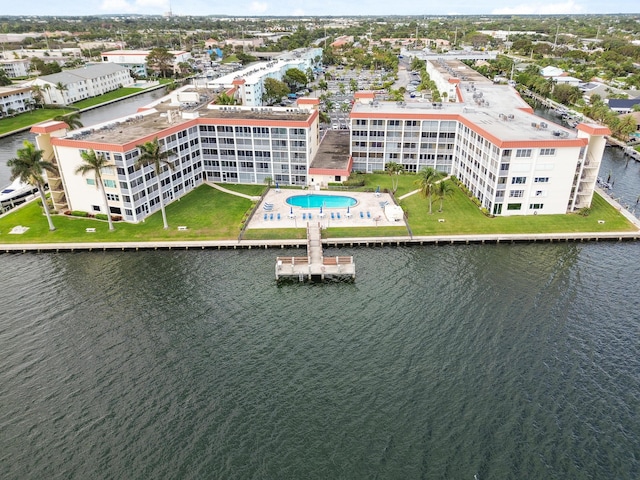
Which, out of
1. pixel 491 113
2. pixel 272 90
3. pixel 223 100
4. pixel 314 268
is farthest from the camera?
pixel 272 90

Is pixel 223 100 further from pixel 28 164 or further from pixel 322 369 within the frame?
pixel 322 369

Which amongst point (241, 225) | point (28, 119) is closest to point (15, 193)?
point (241, 225)

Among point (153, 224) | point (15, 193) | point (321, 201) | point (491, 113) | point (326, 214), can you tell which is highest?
point (491, 113)

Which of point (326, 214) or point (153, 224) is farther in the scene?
point (326, 214)

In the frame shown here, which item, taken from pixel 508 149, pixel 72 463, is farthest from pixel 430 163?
pixel 72 463

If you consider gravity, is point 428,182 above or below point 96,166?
below

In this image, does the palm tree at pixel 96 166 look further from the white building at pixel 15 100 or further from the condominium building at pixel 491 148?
the white building at pixel 15 100

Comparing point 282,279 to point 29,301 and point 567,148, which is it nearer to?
point 29,301

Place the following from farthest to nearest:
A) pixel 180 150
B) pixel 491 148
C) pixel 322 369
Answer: pixel 180 150 < pixel 491 148 < pixel 322 369
